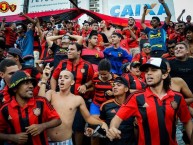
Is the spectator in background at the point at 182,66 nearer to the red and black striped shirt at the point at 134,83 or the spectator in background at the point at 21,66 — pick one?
the red and black striped shirt at the point at 134,83

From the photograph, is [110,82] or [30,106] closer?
[30,106]

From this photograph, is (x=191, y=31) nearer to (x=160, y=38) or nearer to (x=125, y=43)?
(x=160, y=38)

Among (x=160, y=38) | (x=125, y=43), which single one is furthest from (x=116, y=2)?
(x=160, y=38)

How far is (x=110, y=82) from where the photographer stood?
650 cm

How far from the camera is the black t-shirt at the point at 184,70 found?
6.36 metres

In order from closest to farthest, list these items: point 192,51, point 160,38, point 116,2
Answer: point 192,51, point 160,38, point 116,2

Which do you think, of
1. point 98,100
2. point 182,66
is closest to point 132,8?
point 182,66

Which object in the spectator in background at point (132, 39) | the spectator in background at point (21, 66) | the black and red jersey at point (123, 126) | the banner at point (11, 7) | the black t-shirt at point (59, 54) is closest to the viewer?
the spectator in background at point (21, 66)

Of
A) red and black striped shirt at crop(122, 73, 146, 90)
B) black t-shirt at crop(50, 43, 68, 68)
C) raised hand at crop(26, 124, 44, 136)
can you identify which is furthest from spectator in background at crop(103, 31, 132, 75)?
raised hand at crop(26, 124, 44, 136)

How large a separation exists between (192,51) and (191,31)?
0.48 m

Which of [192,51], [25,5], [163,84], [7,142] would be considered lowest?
[7,142]

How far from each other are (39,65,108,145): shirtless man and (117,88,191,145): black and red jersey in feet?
2.80

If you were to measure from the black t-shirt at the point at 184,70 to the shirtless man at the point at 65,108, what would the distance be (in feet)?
6.76

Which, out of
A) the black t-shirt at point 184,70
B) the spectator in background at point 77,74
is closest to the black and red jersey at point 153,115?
the black t-shirt at point 184,70
